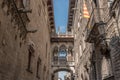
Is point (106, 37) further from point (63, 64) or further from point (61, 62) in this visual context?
point (61, 62)

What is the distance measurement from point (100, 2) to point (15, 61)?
→ 637 centimetres

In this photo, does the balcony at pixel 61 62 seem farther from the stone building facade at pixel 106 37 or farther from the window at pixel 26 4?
the window at pixel 26 4

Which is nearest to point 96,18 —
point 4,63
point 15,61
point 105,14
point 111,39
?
point 105,14

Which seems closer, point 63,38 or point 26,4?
point 26,4

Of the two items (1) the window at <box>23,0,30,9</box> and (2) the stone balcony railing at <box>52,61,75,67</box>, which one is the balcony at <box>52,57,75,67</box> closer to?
(2) the stone balcony railing at <box>52,61,75,67</box>

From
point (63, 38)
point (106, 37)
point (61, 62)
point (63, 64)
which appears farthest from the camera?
point (63, 38)

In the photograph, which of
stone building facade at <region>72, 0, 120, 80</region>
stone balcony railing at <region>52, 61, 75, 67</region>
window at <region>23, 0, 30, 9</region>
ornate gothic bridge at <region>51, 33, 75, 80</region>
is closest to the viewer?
stone building facade at <region>72, 0, 120, 80</region>

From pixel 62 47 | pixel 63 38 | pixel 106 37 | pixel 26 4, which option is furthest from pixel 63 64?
pixel 106 37

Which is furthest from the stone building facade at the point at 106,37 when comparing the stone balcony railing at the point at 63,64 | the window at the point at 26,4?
the stone balcony railing at the point at 63,64

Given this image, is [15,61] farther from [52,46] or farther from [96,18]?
[52,46]

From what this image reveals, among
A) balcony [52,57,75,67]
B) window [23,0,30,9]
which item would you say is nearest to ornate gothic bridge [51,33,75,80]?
balcony [52,57,75,67]

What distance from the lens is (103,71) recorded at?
10.5m

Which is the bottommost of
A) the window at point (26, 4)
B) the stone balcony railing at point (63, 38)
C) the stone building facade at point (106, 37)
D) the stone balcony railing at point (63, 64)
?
the stone balcony railing at point (63, 64)

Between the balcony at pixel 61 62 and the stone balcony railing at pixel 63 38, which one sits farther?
the stone balcony railing at pixel 63 38
